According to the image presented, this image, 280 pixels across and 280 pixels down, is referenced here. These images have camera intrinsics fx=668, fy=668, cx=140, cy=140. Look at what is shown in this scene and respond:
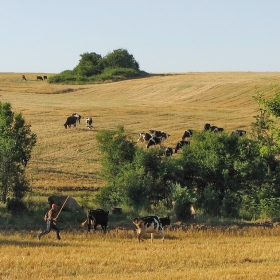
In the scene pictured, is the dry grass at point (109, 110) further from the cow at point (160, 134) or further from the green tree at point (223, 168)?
the green tree at point (223, 168)

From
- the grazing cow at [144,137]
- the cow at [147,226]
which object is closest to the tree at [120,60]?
the grazing cow at [144,137]

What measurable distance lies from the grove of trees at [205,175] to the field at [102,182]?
324 cm

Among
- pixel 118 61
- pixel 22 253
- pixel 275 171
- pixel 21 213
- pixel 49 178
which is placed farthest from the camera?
pixel 118 61

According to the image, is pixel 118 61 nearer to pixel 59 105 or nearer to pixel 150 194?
pixel 59 105

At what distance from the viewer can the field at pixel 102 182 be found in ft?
51.1

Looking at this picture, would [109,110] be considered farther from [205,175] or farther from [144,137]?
[205,175]

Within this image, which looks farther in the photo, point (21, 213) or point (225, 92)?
point (225, 92)

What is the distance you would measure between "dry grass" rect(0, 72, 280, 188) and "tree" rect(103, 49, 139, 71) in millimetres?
17598

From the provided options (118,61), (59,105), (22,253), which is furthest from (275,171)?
(118,61)

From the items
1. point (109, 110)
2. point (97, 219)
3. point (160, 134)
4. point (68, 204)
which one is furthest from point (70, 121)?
point (97, 219)

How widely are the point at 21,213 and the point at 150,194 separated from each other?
18.4ft

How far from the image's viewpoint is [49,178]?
33312mm

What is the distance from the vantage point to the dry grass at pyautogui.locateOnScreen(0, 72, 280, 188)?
36875 millimetres

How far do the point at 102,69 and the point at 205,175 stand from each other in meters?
83.0
